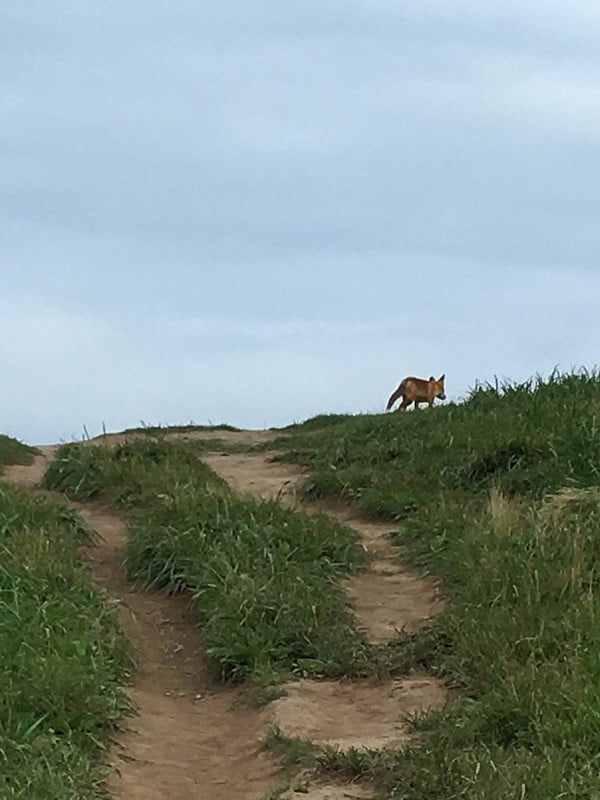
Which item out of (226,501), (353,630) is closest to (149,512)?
(226,501)

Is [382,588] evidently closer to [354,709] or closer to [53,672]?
[354,709]

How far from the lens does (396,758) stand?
4.04 meters

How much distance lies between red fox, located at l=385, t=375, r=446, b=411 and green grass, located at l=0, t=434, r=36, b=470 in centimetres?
469

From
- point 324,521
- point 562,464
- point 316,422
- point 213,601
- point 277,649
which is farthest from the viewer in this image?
point 316,422

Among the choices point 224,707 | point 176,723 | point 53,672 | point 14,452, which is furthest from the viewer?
point 14,452

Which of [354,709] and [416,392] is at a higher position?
[416,392]

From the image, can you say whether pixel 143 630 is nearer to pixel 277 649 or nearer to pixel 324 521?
pixel 277 649

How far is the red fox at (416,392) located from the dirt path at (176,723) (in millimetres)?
8385

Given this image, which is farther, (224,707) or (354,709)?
(224,707)

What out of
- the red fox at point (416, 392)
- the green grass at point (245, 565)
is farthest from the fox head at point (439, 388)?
the green grass at point (245, 565)

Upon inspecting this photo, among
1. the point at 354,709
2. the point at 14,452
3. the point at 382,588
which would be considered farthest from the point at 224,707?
the point at 14,452

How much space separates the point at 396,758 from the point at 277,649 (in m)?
1.25

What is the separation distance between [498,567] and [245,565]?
1.25 meters

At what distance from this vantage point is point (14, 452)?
36.0 feet
